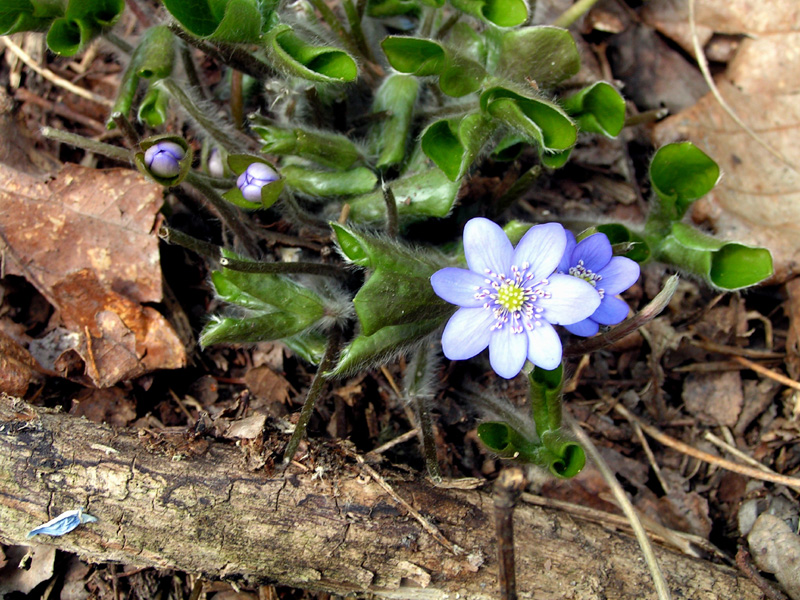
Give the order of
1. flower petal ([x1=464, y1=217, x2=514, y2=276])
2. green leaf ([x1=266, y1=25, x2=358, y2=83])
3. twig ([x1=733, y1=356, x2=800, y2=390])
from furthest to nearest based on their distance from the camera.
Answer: twig ([x1=733, y1=356, x2=800, y2=390])
green leaf ([x1=266, y1=25, x2=358, y2=83])
flower petal ([x1=464, y1=217, x2=514, y2=276])

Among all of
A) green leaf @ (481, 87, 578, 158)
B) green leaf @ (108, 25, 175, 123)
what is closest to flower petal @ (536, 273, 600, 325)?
green leaf @ (481, 87, 578, 158)

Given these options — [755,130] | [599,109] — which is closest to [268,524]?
[599,109]

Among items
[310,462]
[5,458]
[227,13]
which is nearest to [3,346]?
[5,458]

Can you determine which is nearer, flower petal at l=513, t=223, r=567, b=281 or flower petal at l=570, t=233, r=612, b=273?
flower petal at l=513, t=223, r=567, b=281

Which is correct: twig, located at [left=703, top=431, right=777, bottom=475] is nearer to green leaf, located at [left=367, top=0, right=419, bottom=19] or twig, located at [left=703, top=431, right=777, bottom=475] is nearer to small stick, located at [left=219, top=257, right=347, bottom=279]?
small stick, located at [left=219, top=257, right=347, bottom=279]

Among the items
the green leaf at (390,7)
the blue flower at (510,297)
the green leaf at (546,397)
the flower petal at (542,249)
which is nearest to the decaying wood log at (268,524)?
the green leaf at (546,397)

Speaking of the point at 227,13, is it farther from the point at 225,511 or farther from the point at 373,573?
the point at 373,573
